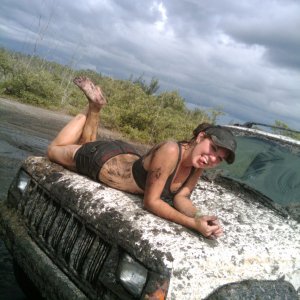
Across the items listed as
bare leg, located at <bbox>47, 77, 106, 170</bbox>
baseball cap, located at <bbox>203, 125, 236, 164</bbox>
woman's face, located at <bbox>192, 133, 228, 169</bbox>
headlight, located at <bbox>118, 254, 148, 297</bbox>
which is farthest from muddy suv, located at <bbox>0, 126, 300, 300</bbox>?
baseball cap, located at <bbox>203, 125, 236, 164</bbox>

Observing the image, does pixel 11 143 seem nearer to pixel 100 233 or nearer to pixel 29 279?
pixel 29 279

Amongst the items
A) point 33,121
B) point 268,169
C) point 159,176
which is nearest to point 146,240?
point 159,176

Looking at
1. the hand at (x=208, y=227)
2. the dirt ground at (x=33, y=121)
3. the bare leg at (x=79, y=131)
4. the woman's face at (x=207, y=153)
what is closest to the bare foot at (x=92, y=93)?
the bare leg at (x=79, y=131)

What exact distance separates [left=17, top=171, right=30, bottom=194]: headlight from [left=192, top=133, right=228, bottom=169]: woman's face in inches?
60.9

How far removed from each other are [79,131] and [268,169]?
2.02 meters

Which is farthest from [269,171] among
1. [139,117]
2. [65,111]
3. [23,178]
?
[65,111]

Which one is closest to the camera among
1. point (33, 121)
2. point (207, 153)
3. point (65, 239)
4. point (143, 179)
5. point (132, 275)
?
point (132, 275)

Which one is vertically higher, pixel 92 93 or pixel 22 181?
pixel 92 93

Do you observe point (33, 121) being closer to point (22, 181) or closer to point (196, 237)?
point (22, 181)

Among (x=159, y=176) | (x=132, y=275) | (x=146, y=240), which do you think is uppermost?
(x=159, y=176)

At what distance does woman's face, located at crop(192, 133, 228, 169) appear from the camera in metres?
2.86

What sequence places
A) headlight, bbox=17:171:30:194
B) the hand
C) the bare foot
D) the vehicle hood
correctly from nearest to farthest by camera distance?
the vehicle hood < the hand < headlight, bbox=17:171:30:194 < the bare foot

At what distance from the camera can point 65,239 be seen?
2.76 m

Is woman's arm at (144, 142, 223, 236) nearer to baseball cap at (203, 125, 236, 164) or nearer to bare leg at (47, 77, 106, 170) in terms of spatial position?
baseball cap at (203, 125, 236, 164)
